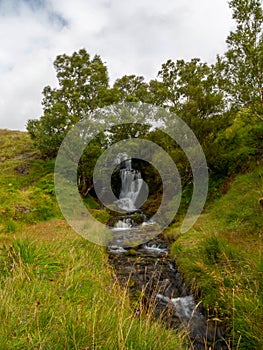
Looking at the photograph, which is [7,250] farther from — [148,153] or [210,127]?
[148,153]

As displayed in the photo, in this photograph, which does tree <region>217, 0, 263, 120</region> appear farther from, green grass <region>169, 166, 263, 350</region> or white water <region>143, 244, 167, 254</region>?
white water <region>143, 244, 167, 254</region>

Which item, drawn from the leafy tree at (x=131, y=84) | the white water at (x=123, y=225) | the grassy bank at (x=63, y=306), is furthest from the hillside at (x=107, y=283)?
the leafy tree at (x=131, y=84)

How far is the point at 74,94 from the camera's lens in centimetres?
2036

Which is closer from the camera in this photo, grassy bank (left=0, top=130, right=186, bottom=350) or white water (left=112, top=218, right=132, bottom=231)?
grassy bank (left=0, top=130, right=186, bottom=350)

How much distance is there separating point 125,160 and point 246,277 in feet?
70.7

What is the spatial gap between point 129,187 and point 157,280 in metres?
16.4

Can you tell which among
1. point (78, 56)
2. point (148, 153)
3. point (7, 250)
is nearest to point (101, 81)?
point (78, 56)

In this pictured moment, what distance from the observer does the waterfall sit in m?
22.0

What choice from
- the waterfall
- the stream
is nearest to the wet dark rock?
the stream

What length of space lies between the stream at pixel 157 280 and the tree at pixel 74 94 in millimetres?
8705

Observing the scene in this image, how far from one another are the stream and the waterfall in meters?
0.31

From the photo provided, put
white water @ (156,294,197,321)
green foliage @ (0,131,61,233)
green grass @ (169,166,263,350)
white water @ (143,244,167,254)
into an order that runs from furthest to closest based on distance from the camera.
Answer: green foliage @ (0,131,61,233) → white water @ (143,244,167,254) → white water @ (156,294,197,321) → green grass @ (169,166,263,350)

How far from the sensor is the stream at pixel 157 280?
15.5 feet

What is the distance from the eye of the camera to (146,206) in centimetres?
2023
